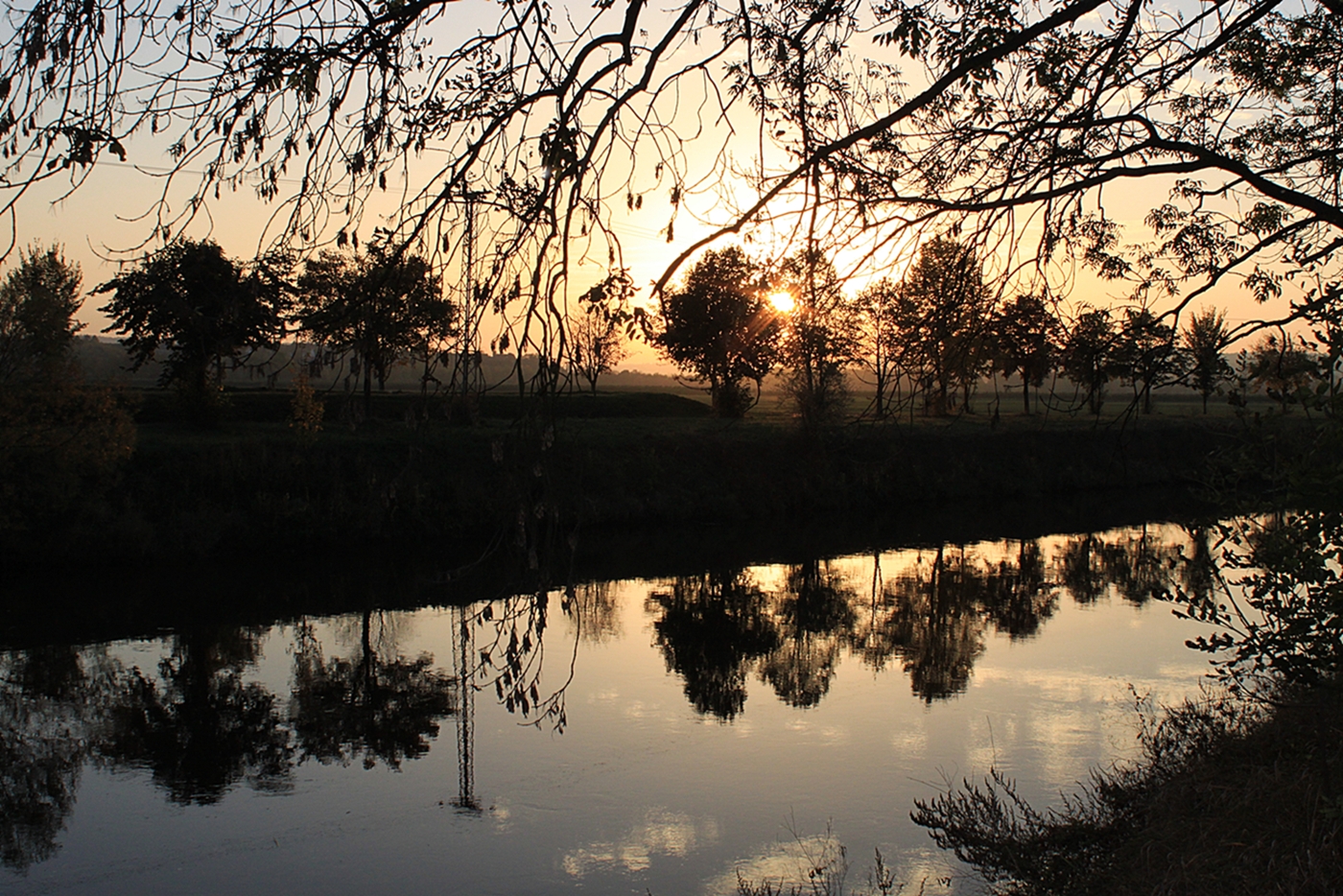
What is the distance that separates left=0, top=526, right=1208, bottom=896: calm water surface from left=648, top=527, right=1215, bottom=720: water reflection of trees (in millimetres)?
93

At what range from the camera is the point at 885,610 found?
19.1 metres

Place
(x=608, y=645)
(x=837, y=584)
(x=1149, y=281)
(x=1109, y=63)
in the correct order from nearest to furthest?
(x=1109, y=63) → (x=1149, y=281) → (x=608, y=645) → (x=837, y=584)

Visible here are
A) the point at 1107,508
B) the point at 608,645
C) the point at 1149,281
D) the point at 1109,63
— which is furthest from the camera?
the point at 1107,508

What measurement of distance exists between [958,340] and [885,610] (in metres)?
13.6

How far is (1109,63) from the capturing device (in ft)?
18.5

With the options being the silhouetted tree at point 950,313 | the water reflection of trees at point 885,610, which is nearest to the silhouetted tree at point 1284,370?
the silhouetted tree at point 950,313

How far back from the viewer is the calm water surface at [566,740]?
29.6 ft

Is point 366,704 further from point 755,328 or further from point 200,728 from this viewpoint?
point 755,328

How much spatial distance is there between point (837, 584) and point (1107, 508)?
14642 millimetres

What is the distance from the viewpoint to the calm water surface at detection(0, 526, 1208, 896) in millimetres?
9016

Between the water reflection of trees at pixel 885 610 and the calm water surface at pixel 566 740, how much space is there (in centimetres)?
9

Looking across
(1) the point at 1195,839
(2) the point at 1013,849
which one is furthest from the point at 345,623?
(1) the point at 1195,839

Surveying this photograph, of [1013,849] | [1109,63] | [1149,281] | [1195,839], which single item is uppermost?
[1109,63]

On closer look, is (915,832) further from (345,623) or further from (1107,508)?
(1107,508)
